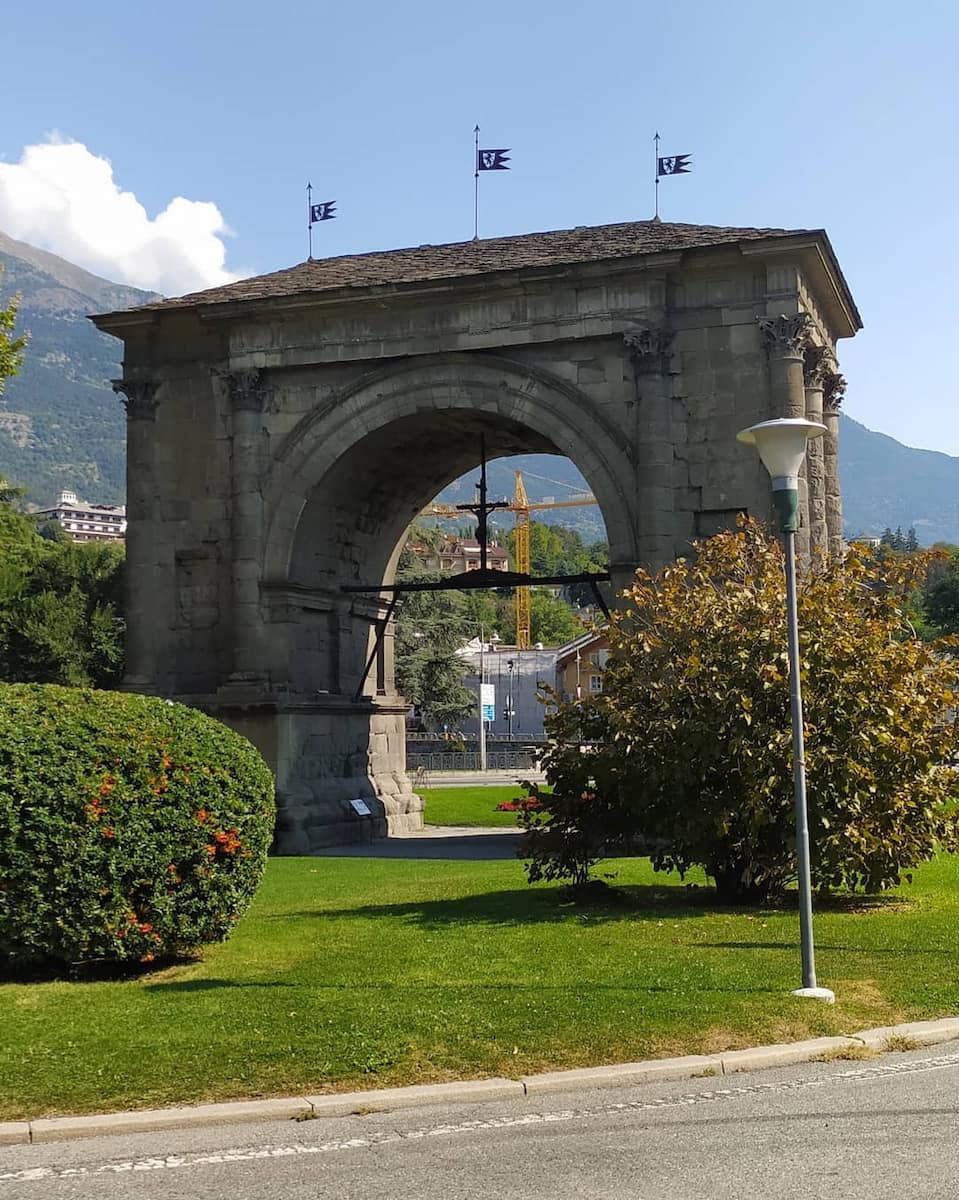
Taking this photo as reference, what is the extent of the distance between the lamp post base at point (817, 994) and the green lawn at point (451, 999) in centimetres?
16

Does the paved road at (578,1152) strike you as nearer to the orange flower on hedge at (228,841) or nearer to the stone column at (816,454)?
the orange flower on hedge at (228,841)

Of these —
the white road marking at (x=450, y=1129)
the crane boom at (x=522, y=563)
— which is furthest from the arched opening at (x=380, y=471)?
the crane boom at (x=522, y=563)

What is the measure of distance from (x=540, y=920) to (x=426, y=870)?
6930 millimetres

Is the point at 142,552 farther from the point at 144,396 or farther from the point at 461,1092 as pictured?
the point at 461,1092

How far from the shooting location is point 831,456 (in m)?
25.4

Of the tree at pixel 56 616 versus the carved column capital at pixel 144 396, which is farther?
the tree at pixel 56 616

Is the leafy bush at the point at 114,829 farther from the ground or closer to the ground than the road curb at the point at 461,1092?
farther from the ground

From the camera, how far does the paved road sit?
6.07m

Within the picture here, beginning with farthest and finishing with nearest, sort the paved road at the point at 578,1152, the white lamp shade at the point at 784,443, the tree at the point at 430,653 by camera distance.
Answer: the tree at the point at 430,653
the white lamp shade at the point at 784,443
the paved road at the point at 578,1152

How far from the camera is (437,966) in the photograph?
10.8 m

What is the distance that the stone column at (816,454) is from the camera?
2342 centimetres

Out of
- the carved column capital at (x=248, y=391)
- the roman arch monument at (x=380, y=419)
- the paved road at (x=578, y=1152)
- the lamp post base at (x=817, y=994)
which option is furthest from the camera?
the carved column capital at (x=248, y=391)

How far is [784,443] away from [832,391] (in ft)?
53.1

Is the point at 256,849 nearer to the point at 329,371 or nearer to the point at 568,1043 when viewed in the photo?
the point at 568,1043
